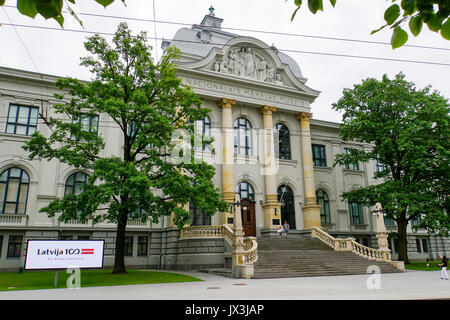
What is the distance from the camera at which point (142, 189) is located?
56.3 feet

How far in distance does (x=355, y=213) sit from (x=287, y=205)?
9305 mm

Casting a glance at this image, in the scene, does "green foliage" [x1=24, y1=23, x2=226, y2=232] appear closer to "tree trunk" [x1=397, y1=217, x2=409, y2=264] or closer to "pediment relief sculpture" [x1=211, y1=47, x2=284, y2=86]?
"pediment relief sculpture" [x1=211, y1=47, x2=284, y2=86]

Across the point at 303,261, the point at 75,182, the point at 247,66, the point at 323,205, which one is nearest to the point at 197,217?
the point at 303,261

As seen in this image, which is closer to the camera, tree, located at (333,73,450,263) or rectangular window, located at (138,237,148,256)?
tree, located at (333,73,450,263)

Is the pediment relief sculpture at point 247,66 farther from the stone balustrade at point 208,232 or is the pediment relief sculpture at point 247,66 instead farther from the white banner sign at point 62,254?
the white banner sign at point 62,254

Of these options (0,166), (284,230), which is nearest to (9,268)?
(0,166)

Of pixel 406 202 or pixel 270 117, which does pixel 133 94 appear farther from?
pixel 406 202

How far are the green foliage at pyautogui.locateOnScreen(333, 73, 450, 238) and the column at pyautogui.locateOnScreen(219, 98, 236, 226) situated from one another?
10.2 m

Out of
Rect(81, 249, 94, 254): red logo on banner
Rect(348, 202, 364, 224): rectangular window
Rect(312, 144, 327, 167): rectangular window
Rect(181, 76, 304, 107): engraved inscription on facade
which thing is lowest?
Rect(81, 249, 94, 254): red logo on banner

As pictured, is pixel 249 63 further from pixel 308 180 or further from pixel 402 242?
pixel 402 242

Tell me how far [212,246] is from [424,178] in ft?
60.5

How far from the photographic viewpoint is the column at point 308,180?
31.8 metres

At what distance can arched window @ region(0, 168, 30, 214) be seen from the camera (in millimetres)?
25031

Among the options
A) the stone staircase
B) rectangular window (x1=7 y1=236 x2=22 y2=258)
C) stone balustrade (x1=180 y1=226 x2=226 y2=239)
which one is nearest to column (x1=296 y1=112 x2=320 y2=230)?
the stone staircase
